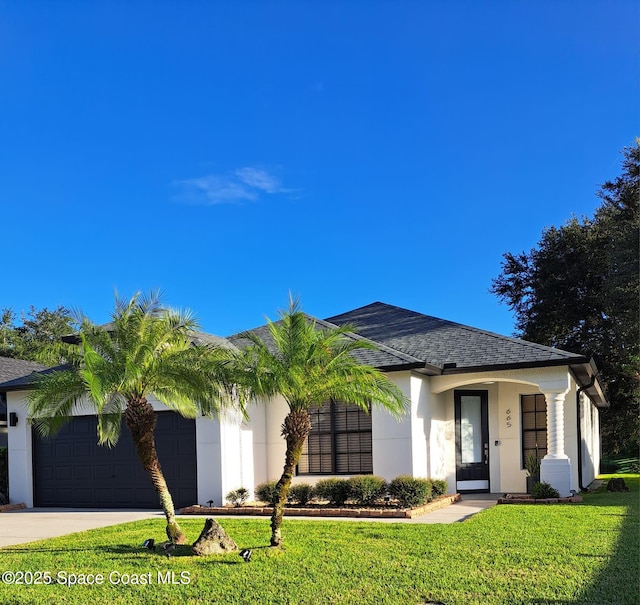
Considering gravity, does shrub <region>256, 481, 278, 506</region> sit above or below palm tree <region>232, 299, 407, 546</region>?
below

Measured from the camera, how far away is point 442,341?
17.7 m

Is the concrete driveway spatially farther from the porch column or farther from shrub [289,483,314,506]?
the porch column

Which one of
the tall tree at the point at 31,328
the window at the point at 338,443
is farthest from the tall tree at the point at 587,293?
the tall tree at the point at 31,328

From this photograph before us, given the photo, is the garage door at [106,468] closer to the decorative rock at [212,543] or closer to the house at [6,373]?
the house at [6,373]

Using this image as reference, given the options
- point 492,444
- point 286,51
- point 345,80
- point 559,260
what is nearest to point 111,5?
point 286,51

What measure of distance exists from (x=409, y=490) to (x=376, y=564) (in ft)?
17.8

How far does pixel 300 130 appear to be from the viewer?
1892 centimetres

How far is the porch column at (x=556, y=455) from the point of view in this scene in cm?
1402

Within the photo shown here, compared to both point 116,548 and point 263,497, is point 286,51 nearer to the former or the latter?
point 263,497

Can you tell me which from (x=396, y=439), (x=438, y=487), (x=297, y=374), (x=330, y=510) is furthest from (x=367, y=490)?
(x=297, y=374)

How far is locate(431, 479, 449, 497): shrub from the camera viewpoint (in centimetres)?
1420

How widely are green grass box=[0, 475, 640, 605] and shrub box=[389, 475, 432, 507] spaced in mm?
2023

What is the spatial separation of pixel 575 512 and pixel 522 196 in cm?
1345

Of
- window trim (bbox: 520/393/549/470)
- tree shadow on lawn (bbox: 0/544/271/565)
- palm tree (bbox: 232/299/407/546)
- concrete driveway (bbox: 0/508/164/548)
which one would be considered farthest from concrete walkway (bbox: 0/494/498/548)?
palm tree (bbox: 232/299/407/546)
